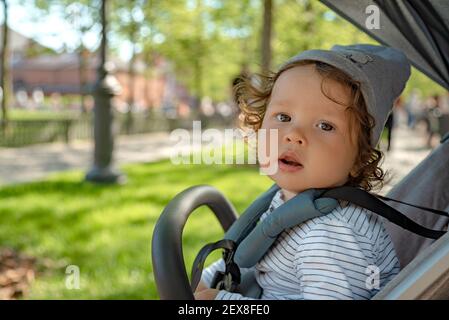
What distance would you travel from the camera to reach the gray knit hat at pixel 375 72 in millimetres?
1498

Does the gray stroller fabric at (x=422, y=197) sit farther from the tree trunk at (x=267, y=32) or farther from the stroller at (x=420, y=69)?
Result: the tree trunk at (x=267, y=32)

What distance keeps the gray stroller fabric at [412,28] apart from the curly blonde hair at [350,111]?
337 millimetres

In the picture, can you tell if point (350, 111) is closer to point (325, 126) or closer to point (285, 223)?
point (325, 126)

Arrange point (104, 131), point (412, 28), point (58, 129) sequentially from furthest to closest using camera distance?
point (58, 129) → point (104, 131) → point (412, 28)

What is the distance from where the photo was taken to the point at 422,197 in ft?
6.37

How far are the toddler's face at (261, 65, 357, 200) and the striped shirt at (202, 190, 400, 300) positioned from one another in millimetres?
111

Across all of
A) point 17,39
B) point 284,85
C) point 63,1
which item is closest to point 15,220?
point 284,85

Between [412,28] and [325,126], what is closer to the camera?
[325,126]

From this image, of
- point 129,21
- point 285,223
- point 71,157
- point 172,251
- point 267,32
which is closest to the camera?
point 172,251

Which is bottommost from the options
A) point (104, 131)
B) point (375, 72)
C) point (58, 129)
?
point (58, 129)

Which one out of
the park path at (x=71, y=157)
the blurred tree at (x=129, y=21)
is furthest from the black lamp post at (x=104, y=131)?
the blurred tree at (x=129, y=21)

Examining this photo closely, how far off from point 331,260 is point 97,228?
422 cm

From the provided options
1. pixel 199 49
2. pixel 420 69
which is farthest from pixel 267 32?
pixel 199 49

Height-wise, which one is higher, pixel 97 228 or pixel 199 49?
pixel 199 49
